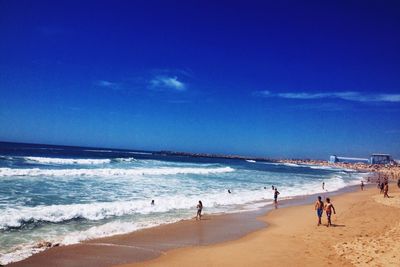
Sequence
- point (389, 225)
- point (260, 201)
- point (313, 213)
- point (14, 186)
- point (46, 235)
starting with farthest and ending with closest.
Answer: point (260, 201) < point (14, 186) < point (313, 213) < point (389, 225) < point (46, 235)

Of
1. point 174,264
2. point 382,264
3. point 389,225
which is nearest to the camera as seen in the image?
point 382,264

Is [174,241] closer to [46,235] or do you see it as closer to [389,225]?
[46,235]

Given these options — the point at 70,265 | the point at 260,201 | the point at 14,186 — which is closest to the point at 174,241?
the point at 70,265

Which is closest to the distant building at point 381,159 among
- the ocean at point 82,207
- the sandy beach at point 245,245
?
the ocean at point 82,207

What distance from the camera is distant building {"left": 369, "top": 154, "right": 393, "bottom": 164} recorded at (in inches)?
4983

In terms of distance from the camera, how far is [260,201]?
2523 centimetres

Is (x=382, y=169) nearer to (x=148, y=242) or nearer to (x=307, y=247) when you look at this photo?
(x=307, y=247)

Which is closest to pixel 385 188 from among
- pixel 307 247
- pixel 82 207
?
pixel 307 247

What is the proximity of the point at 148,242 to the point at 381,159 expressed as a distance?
136m

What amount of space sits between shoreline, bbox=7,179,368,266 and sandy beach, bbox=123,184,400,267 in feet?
1.97

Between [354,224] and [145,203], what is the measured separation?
36.1 ft

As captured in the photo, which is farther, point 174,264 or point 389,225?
point 389,225

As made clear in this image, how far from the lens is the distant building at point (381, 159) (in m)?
127

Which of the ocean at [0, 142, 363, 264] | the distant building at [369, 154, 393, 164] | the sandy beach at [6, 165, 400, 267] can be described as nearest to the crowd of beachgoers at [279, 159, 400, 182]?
the distant building at [369, 154, 393, 164]
